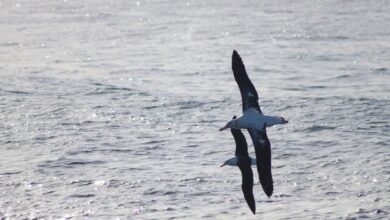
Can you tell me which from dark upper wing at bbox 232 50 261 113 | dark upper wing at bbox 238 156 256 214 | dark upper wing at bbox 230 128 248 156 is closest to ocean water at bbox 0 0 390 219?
dark upper wing at bbox 238 156 256 214

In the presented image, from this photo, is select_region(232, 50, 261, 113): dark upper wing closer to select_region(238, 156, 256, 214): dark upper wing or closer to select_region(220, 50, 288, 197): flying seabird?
select_region(220, 50, 288, 197): flying seabird

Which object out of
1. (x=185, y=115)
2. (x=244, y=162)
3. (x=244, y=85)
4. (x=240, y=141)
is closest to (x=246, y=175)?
(x=244, y=162)

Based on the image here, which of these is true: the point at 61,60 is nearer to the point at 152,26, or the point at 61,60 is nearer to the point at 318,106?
the point at 152,26

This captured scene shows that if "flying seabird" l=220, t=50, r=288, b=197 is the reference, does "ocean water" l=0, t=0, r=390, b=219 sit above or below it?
below

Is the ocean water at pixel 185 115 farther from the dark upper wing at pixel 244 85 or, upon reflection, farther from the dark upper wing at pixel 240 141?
the dark upper wing at pixel 244 85

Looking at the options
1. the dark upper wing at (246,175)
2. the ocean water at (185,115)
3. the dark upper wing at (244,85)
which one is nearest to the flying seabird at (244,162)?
the dark upper wing at (246,175)

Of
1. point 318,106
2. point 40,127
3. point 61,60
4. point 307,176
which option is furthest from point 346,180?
Answer: point 61,60

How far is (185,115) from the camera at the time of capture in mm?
43531

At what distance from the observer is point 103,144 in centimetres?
3978

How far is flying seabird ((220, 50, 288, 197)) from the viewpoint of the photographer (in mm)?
20281

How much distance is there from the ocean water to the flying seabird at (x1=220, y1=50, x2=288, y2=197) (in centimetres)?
910

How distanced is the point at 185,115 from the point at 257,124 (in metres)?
22.6

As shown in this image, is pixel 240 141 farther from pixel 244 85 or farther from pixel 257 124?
pixel 257 124

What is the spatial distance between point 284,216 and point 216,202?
2.72 meters
